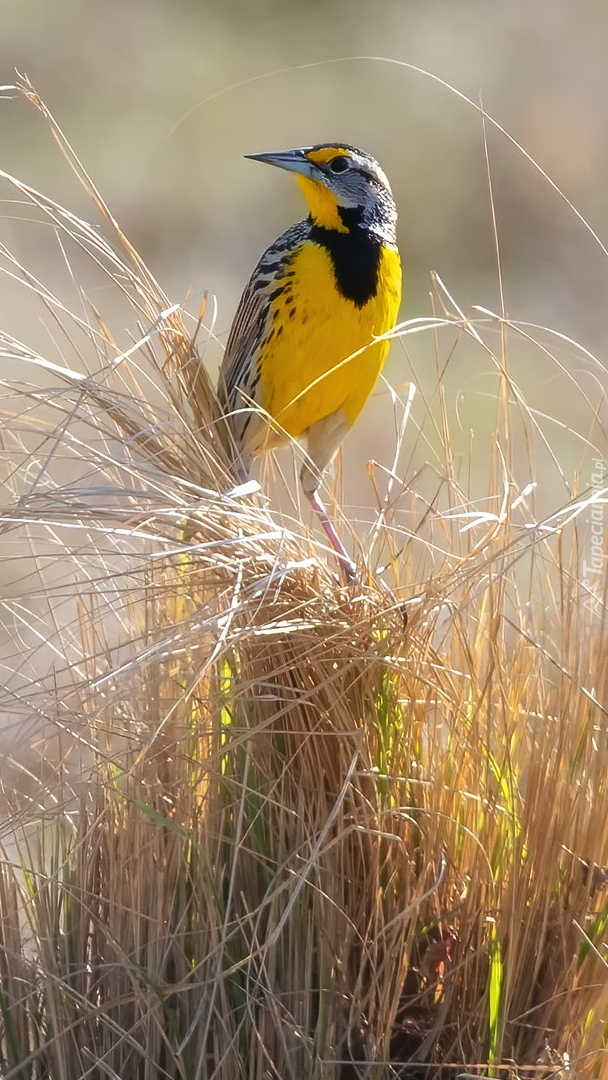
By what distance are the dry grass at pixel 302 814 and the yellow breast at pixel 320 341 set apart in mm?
542

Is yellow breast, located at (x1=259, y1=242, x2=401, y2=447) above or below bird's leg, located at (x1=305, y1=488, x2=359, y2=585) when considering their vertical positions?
above

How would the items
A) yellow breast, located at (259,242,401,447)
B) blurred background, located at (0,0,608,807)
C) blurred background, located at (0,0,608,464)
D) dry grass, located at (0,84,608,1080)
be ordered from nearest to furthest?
dry grass, located at (0,84,608,1080)
yellow breast, located at (259,242,401,447)
blurred background, located at (0,0,608,807)
blurred background, located at (0,0,608,464)

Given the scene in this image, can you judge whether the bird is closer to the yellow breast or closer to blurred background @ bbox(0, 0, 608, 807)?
the yellow breast

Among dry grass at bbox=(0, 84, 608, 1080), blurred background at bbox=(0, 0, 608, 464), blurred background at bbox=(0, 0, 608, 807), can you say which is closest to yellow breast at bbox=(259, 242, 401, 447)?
dry grass at bbox=(0, 84, 608, 1080)

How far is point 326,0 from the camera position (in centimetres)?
723

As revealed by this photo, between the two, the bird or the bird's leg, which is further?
the bird

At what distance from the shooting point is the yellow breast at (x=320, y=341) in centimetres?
207

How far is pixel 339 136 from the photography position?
601cm

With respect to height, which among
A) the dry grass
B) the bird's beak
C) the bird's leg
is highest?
the bird's beak

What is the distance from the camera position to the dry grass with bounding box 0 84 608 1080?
4.64 feet

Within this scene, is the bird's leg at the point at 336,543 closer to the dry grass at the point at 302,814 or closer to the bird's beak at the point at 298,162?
the dry grass at the point at 302,814

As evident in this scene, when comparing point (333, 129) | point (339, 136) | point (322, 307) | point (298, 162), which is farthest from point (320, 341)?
point (333, 129)

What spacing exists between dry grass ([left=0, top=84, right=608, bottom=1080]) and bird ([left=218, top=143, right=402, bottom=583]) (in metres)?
0.56

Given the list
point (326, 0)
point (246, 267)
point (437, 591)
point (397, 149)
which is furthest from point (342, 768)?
point (326, 0)
